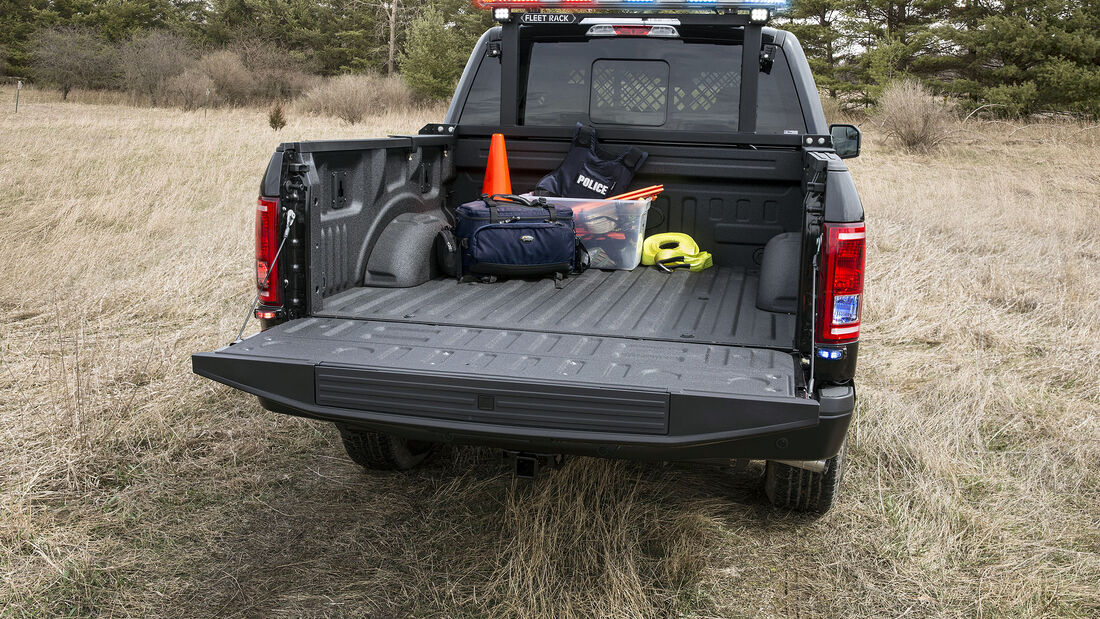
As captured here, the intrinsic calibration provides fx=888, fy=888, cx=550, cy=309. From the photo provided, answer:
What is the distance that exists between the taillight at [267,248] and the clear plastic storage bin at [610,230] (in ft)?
5.33

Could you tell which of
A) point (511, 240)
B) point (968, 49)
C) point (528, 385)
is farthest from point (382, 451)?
point (968, 49)

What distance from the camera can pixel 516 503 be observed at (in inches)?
137

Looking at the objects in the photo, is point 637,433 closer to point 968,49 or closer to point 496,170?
point 496,170

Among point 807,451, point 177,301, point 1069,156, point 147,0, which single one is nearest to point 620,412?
point 807,451

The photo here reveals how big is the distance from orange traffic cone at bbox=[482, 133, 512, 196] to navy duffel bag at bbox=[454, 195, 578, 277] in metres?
0.42

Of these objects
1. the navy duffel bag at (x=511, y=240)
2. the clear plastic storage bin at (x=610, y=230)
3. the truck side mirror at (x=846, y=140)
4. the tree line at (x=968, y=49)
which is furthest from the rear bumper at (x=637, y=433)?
the tree line at (x=968, y=49)

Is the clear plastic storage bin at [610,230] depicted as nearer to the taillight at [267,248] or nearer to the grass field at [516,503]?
the grass field at [516,503]

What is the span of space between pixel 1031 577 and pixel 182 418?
3.64 metres

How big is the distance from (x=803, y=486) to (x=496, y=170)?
7.01 ft

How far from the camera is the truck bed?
9.86 ft

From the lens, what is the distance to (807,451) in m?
2.42

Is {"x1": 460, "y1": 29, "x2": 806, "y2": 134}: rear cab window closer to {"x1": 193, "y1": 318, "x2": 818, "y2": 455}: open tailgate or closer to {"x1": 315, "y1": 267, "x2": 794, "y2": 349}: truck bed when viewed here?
{"x1": 315, "y1": 267, "x2": 794, "y2": 349}: truck bed

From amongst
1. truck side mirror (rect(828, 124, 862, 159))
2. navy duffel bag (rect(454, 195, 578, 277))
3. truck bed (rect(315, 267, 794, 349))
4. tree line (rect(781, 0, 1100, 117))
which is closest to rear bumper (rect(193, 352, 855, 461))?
truck bed (rect(315, 267, 794, 349))

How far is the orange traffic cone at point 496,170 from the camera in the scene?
4.40 m
